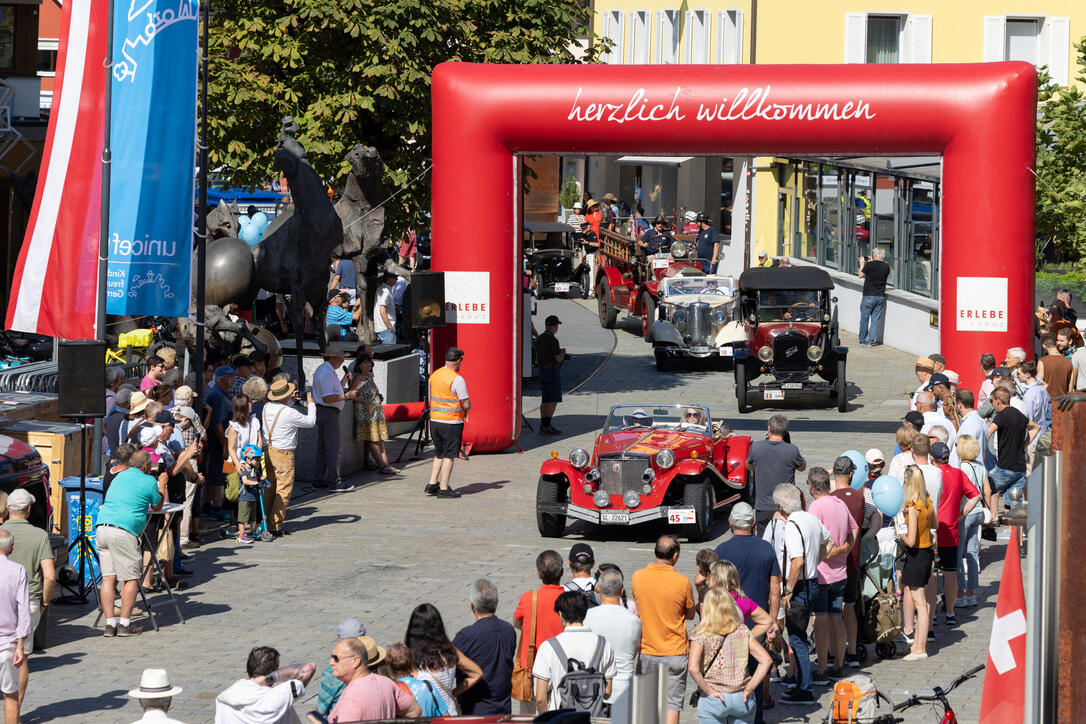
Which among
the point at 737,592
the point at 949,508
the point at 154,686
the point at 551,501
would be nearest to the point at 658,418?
the point at 551,501

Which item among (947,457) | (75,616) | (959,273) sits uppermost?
(959,273)

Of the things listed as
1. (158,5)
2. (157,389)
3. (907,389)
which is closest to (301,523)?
(157,389)

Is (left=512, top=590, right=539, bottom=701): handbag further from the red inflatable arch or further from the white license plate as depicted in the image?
the red inflatable arch

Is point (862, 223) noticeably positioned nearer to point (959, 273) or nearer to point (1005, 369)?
point (959, 273)

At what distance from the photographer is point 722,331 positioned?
2711cm

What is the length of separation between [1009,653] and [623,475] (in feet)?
31.5

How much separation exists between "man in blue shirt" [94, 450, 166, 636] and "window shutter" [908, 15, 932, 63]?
2993 centimetres

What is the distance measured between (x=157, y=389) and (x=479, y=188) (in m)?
6.64

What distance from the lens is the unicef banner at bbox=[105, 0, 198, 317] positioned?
1448 cm

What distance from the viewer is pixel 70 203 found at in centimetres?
1459

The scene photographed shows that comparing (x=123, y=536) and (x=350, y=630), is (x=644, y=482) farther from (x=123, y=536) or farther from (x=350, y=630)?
(x=350, y=630)

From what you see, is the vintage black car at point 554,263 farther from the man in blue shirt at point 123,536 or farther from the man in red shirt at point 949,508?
the man in blue shirt at point 123,536

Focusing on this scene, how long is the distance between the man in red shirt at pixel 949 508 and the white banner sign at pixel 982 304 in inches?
284

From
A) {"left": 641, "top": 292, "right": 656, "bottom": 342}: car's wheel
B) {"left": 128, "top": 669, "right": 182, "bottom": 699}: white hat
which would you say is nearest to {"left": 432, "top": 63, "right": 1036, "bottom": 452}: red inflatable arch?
{"left": 641, "top": 292, "right": 656, "bottom": 342}: car's wheel
